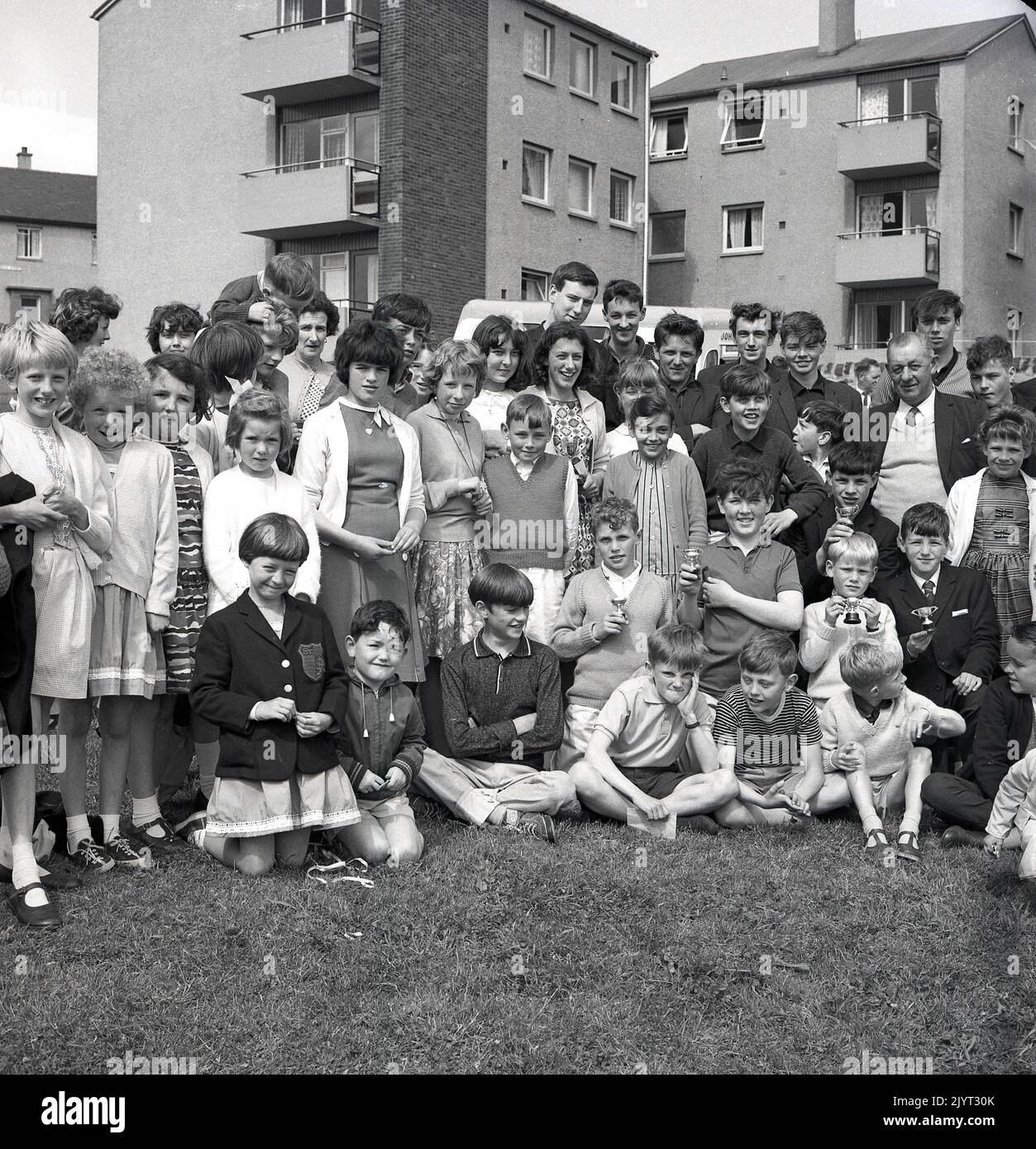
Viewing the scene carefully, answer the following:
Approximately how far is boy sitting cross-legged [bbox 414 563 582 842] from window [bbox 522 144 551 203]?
22.7m

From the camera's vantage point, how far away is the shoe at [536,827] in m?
6.30

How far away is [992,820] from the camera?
5992 millimetres

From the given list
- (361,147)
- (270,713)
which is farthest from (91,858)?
(361,147)

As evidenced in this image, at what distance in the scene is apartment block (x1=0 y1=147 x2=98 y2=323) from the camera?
178 feet

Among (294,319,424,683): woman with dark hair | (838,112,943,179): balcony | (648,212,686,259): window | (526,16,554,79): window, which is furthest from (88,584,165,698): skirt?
(648,212,686,259): window

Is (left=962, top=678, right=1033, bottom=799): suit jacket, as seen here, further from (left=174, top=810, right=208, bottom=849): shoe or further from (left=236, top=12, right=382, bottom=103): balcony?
(left=236, top=12, right=382, bottom=103): balcony

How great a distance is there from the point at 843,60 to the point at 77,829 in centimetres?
3237

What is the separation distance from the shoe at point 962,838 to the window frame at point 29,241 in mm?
54908

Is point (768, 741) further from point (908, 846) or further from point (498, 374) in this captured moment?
point (498, 374)

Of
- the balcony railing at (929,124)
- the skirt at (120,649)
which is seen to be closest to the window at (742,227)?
the balcony railing at (929,124)

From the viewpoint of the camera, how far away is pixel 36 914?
198 inches

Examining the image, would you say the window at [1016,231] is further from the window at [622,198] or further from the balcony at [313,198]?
the balcony at [313,198]
